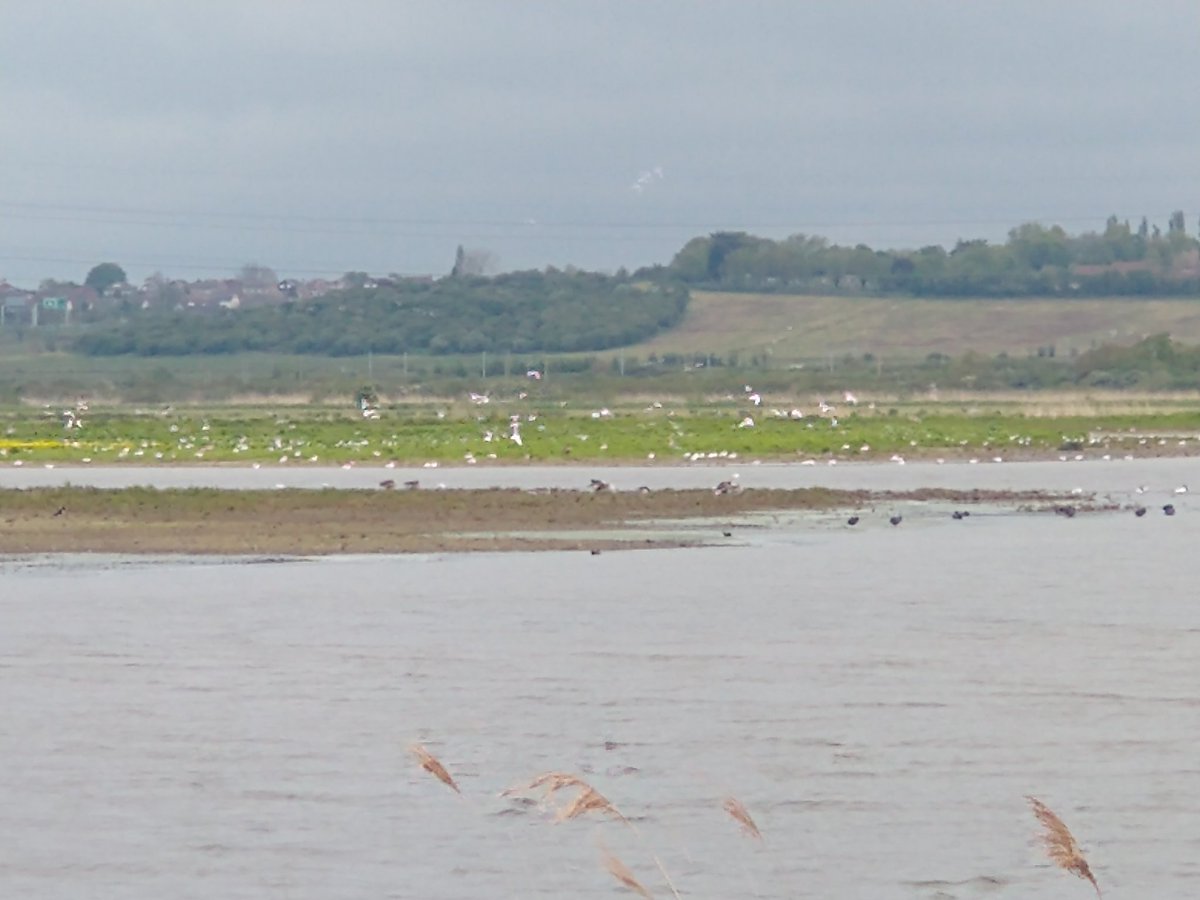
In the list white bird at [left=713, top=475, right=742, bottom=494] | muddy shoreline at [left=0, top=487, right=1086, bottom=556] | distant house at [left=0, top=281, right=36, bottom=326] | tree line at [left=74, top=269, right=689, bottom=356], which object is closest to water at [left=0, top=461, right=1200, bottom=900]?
muddy shoreline at [left=0, top=487, right=1086, bottom=556]

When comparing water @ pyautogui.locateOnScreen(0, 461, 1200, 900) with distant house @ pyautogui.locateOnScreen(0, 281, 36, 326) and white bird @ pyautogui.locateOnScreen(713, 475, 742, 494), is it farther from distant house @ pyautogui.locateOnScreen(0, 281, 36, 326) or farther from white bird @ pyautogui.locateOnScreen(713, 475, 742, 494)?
distant house @ pyautogui.locateOnScreen(0, 281, 36, 326)

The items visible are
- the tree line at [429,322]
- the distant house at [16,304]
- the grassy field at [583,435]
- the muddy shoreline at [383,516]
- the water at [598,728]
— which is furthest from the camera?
the distant house at [16,304]

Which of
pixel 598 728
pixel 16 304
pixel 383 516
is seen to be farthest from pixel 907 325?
pixel 598 728

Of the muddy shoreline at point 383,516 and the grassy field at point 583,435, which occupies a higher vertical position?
the muddy shoreline at point 383,516

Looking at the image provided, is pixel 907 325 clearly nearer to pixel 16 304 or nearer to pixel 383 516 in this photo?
pixel 16 304

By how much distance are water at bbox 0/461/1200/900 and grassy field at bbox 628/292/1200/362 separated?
8729 cm

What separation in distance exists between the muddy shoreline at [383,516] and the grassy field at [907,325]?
74562 mm

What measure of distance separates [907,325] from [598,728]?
104 metres

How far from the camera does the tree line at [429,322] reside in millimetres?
110875

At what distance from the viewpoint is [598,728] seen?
47.6 feet

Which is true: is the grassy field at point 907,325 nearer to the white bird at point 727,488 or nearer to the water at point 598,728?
the white bird at point 727,488

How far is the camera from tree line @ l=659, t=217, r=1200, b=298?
12325 centimetres

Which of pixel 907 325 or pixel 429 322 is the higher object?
pixel 907 325

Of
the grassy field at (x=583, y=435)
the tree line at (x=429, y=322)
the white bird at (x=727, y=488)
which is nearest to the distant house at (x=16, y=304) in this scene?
the tree line at (x=429, y=322)
